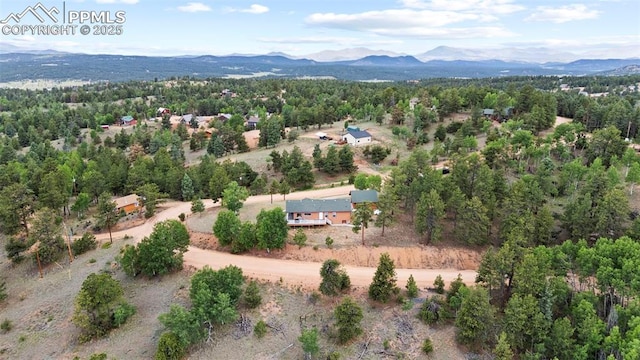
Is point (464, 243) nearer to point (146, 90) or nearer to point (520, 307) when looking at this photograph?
point (520, 307)

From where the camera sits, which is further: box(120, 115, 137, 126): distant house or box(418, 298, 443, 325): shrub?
box(120, 115, 137, 126): distant house

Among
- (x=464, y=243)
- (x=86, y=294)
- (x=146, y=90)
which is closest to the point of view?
(x=86, y=294)

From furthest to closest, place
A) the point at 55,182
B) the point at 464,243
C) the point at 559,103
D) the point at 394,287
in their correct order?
the point at 559,103 < the point at 55,182 < the point at 464,243 < the point at 394,287

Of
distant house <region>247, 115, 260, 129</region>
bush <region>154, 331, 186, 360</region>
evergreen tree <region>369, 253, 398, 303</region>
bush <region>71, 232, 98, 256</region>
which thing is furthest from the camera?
distant house <region>247, 115, 260, 129</region>

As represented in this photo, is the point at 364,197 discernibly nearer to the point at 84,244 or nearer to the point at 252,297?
the point at 252,297

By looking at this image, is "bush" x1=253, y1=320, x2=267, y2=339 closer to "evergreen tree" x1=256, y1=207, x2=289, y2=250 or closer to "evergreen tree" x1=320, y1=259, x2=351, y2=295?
"evergreen tree" x1=320, y1=259, x2=351, y2=295

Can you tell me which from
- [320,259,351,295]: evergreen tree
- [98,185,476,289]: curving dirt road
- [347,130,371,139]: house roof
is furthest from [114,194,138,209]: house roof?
[347,130,371,139]: house roof

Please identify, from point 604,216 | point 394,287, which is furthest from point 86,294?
point 604,216
